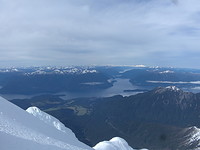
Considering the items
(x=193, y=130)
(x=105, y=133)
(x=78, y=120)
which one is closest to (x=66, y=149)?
(x=193, y=130)

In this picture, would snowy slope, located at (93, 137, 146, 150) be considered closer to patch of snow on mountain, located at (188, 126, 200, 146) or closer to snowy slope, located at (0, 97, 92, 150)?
snowy slope, located at (0, 97, 92, 150)

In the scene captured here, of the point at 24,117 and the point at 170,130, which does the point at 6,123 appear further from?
the point at 170,130

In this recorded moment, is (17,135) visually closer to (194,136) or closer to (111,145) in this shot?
(111,145)

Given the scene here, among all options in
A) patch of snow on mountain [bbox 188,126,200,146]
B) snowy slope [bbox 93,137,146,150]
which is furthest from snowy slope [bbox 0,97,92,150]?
patch of snow on mountain [bbox 188,126,200,146]

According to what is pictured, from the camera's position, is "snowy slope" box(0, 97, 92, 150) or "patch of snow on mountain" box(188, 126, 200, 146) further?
"patch of snow on mountain" box(188, 126, 200, 146)

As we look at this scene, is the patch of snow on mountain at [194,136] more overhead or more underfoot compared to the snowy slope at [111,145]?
more underfoot

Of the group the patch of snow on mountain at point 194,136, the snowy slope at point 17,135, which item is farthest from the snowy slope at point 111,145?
the patch of snow on mountain at point 194,136

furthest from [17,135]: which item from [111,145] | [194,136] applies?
[194,136]

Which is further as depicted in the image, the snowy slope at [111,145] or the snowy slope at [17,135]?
the snowy slope at [111,145]

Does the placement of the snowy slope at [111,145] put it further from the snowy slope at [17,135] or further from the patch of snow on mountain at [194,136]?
the patch of snow on mountain at [194,136]

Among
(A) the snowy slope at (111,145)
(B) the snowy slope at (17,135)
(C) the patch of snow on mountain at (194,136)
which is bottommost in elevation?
(C) the patch of snow on mountain at (194,136)

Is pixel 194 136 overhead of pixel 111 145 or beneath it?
beneath
